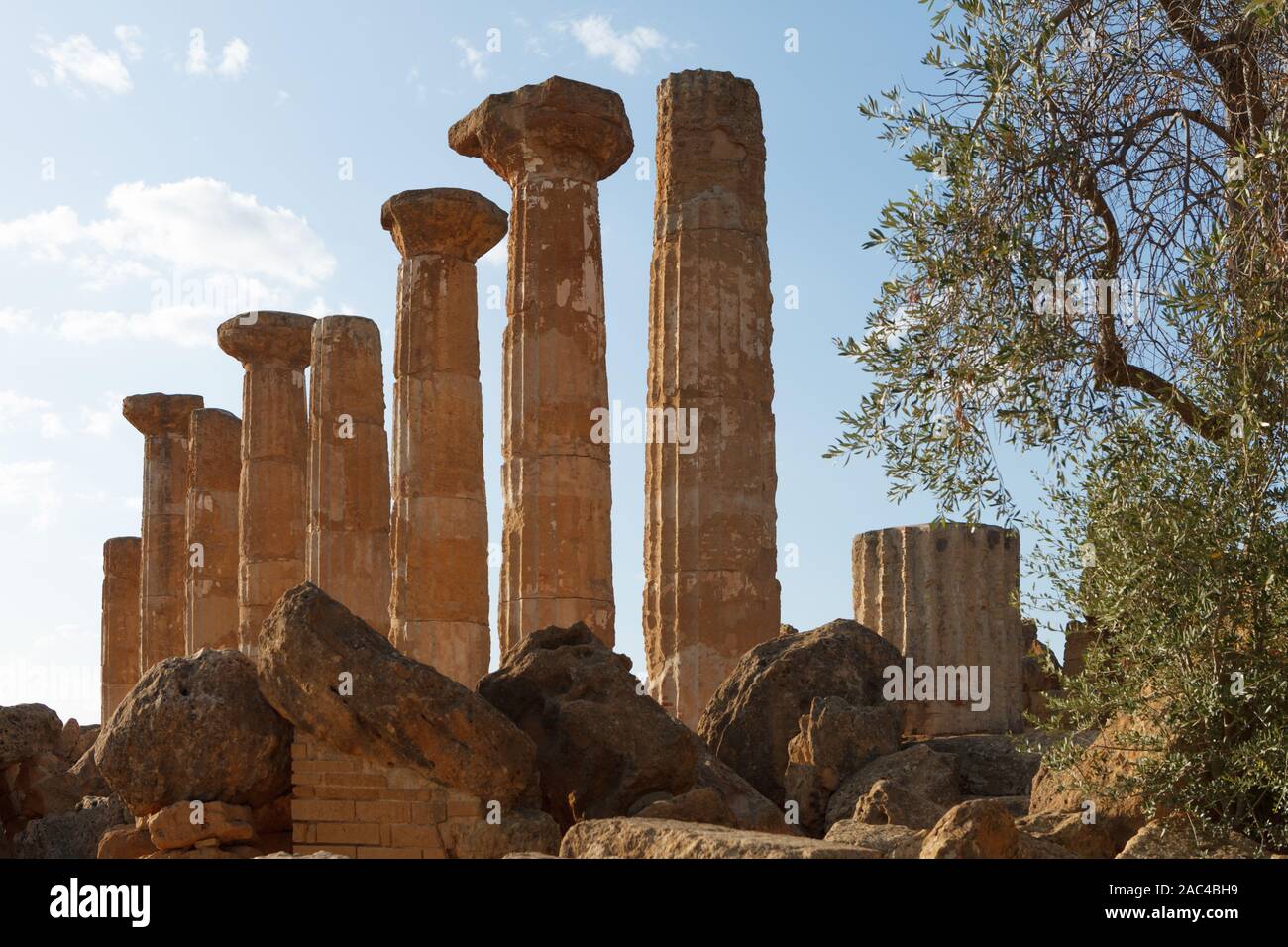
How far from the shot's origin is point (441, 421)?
792 inches

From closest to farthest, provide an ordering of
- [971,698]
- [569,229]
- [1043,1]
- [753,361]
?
[1043,1] → [971,698] → [753,361] → [569,229]

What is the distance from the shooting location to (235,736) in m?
10.8

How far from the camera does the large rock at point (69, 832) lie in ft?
42.8


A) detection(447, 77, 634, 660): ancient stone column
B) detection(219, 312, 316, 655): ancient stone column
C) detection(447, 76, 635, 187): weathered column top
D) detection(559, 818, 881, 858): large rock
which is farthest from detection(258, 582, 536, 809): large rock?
detection(219, 312, 316, 655): ancient stone column

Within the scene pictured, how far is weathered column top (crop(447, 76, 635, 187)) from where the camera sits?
1752 cm

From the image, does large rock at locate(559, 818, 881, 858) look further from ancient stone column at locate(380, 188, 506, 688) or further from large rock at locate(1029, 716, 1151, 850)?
ancient stone column at locate(380, 188, 506, 688)

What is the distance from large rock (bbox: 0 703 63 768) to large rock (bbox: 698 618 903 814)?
18.8 feet

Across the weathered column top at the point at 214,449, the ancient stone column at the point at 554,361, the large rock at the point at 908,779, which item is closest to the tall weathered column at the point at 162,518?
the weathered column top at the point at 214,449

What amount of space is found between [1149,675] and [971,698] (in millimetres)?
6382

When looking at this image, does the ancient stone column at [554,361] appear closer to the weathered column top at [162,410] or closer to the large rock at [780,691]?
the large rock at [780,691]

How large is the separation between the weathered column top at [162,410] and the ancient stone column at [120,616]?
4213 mm

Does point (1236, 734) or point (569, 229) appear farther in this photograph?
point (569, 229)
